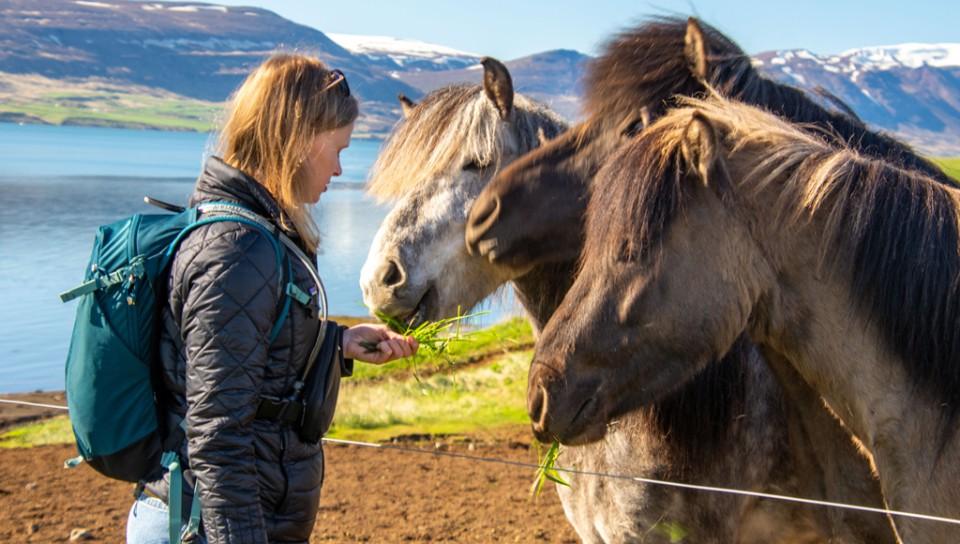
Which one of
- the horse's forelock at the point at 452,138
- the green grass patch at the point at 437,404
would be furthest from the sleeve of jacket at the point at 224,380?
the green grass patch at the point at 437,404

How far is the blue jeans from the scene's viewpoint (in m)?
2.71

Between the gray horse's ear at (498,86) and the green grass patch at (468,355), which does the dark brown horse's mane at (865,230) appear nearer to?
the gray horse's ear at (498,86)

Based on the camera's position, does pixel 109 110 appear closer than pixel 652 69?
No

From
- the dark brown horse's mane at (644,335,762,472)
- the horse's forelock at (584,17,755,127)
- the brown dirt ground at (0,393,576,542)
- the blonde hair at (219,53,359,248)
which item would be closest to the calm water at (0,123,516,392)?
the blonde hair at (219,53,359,248)

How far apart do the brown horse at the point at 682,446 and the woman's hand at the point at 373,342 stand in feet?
2.30

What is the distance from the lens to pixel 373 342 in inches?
130

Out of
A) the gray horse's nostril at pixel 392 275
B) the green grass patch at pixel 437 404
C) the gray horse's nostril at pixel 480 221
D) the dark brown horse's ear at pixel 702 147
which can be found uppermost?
the dark brown horse's ear at pixel 702 147

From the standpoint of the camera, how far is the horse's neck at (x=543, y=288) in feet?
13.1

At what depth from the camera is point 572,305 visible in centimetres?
258

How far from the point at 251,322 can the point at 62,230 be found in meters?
29.4

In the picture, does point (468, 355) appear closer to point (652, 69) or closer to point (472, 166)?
point (472, 166)

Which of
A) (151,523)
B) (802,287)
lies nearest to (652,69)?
(802,287)

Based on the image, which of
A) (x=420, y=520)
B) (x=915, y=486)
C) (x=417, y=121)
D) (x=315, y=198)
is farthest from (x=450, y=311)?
(x=420, y=520)

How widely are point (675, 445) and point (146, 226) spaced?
2034mm
